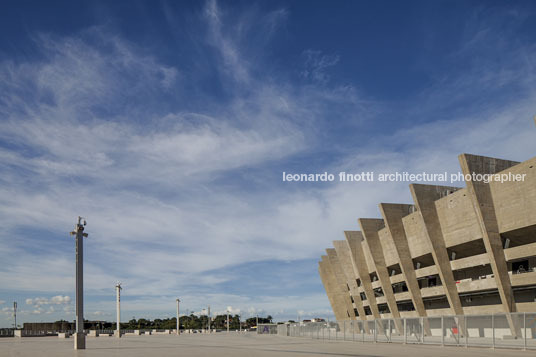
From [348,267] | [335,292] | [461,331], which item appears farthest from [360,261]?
[461,331]

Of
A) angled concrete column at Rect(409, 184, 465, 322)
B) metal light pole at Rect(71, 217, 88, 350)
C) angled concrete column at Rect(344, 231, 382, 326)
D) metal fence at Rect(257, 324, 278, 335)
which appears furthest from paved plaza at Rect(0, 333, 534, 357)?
metal fence at Rect(257, 324, 278, 335)

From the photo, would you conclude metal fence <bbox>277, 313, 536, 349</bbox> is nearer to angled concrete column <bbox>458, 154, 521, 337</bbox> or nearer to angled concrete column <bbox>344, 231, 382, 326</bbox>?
angled concrete column <bbox>458, 154, 521, 337</bbox>

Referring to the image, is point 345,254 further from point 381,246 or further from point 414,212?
point 414,212

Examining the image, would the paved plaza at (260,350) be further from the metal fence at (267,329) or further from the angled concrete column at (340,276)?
the angled concrete column at (340,276)

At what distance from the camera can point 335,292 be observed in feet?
280

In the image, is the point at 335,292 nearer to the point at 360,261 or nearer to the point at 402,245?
the point at 360,261

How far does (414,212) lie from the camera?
51.9m

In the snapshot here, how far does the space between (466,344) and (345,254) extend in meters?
48.6

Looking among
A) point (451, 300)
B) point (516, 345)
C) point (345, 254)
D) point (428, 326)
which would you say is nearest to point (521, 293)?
point (451, 300)

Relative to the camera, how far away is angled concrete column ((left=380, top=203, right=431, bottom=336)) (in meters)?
52.7

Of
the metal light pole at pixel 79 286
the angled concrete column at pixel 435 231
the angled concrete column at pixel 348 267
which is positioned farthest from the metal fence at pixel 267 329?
the metal light pole at pixel 79 286

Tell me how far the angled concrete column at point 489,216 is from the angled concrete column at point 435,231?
6690 mm

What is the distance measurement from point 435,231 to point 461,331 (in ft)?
68.7

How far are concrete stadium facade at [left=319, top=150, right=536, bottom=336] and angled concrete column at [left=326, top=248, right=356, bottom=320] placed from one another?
1293 centimetres
